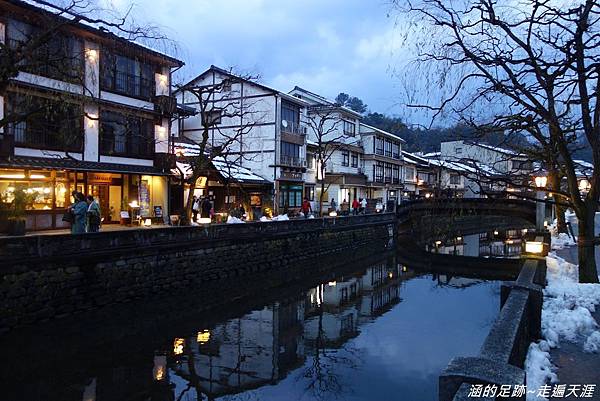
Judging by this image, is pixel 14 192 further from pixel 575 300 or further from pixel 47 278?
pixel 575 300

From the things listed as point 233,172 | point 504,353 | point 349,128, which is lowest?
point 504,353

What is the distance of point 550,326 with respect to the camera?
8367 millimetres

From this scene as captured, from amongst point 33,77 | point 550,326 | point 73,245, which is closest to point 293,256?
point 73,245

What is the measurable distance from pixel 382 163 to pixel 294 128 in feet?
62.7

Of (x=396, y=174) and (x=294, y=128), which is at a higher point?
(x=294, y=128)

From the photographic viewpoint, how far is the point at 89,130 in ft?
70.9

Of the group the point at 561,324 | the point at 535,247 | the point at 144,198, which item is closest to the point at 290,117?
the point at 144,198

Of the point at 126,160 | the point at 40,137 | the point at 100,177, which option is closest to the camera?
the point at 40,137

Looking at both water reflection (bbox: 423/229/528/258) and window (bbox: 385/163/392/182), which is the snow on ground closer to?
water reflection (bbox: 423/229/528/258)

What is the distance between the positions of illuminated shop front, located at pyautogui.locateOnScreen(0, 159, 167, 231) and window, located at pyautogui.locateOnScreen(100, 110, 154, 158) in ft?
4.30

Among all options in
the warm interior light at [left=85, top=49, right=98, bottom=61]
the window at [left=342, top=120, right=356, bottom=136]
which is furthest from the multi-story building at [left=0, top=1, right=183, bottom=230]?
the window at [left=342, top=120, right=356, bottom=136]

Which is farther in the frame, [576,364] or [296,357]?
[296,357]

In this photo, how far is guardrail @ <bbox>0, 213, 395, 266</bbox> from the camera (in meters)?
11.7

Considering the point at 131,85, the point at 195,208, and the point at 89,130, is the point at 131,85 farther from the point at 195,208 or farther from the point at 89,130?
the point at 195,208
